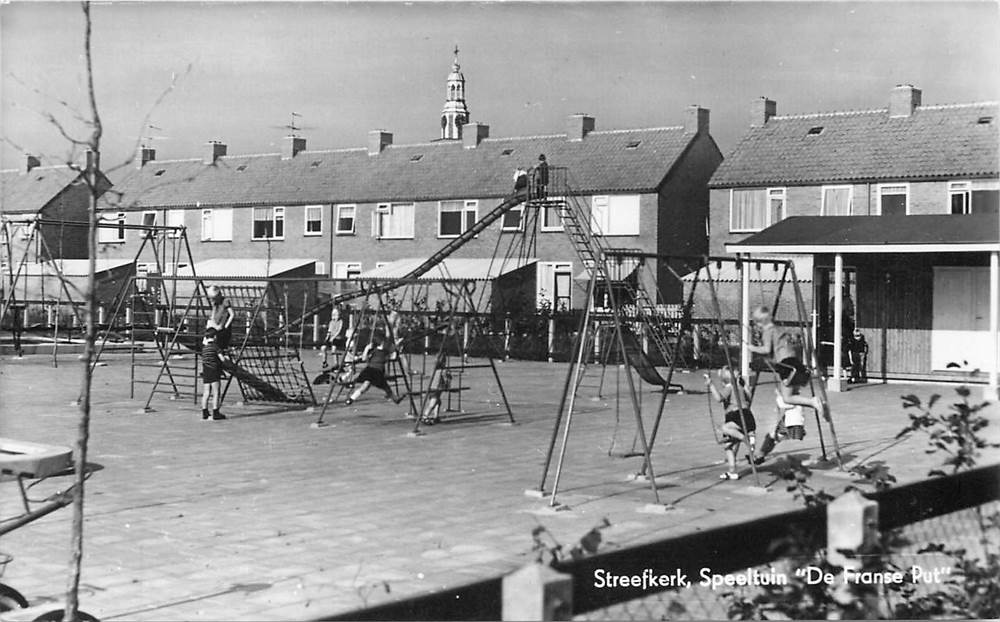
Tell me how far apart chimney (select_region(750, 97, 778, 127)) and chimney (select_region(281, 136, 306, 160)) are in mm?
20954

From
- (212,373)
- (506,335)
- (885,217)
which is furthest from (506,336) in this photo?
(212,373)

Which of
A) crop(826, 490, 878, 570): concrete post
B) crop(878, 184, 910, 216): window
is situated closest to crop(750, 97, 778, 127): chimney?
crop(878, 184, 910, 216): window

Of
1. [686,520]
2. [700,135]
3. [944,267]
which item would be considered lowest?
[686,520]

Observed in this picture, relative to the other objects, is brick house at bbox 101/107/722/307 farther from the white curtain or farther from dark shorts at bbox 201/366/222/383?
dark shorts at bbox 201/366/222/383

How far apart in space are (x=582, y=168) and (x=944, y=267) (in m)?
20.8

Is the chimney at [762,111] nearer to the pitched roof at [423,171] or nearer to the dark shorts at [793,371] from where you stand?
the pitched roof at [423,171]

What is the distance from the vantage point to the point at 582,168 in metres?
45.0

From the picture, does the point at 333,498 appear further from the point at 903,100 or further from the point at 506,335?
the point at 903,100

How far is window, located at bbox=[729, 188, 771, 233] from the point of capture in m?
41.1

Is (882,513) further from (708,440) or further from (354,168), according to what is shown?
(354,168)

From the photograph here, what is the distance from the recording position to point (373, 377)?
17766 millimetres

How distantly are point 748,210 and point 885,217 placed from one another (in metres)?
13.9

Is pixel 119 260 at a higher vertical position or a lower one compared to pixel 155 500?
higher

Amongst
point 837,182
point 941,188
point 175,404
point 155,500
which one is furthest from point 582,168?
point 155,500
